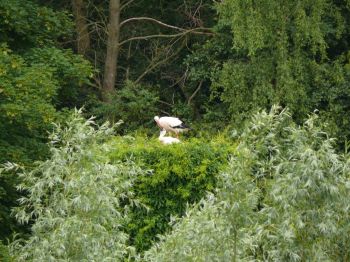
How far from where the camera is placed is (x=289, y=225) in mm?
9688

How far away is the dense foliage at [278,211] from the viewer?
31.6ft

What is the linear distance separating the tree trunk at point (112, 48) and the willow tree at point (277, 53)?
3237mm

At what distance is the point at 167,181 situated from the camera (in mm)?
16719

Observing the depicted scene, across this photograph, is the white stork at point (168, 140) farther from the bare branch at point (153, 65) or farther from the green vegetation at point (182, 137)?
the bare branch at point (153, 65)

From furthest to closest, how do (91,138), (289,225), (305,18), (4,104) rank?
(305,18)
(4,104)
(91,138)
(289,225)

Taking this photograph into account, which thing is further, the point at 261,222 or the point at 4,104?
the point at 4,104

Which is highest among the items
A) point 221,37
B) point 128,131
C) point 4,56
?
point 4,56

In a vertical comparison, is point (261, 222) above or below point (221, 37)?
above

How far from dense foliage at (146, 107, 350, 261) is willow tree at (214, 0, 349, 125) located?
11.4 m

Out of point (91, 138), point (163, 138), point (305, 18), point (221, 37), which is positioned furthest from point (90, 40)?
point (91, 138)

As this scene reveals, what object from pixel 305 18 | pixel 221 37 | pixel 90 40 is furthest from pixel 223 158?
pixel 90 40

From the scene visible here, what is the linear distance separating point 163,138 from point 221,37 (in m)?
7.37

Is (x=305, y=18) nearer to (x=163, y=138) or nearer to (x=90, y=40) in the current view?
(x=163, y=138)

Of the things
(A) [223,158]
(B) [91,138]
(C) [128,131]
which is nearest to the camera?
(B) [91,138]
